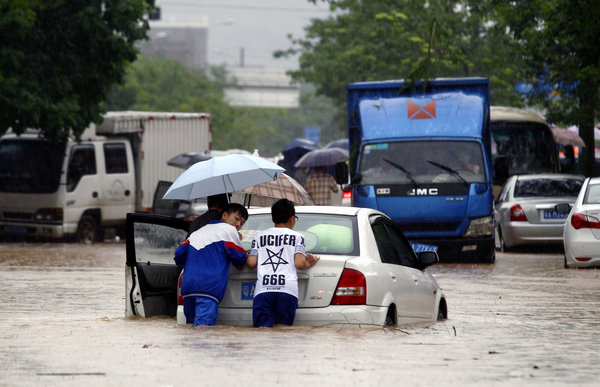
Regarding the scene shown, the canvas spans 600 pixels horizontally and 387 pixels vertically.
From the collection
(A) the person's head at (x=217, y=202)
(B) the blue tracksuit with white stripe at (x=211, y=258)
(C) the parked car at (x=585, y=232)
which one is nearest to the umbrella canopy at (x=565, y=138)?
(C) the parked car at (x=585, y=232)

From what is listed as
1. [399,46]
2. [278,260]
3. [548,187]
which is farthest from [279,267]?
[399,46]

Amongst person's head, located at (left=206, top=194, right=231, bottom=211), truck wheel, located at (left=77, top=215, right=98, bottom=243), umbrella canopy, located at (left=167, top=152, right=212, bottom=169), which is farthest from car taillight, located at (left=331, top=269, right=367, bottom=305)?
umbrella canopy, located at (left=167, top=152, right=212, bottom=169)

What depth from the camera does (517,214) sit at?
73.7 ft

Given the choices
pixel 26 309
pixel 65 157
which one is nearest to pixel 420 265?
pixel 26 309

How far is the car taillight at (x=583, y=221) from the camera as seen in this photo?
680 inches

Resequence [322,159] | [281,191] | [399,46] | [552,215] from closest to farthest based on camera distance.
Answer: [281,191] → [552,215] → [322,159] → [399,46]

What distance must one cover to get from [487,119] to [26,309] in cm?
1018

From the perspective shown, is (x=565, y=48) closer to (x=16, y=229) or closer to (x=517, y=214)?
(x=517, y=214)

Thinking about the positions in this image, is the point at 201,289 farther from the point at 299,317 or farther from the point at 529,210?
the point at 529,210

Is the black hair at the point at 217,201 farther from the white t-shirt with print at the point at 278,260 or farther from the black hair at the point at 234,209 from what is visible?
the white t-shirt with print at the point at 278,260

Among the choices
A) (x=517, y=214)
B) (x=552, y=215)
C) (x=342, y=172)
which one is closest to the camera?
(x=342, y=172)

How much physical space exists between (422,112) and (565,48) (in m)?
6.03

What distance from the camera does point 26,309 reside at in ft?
43.0

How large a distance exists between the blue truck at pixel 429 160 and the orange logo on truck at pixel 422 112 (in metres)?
0.02
